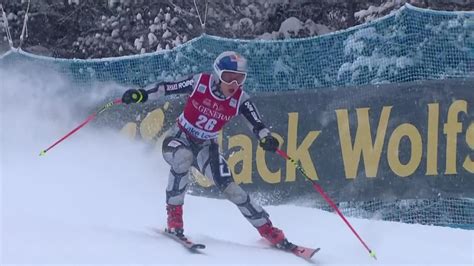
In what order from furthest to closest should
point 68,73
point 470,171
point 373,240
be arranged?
point 68,73, point 470,171, point 373,240

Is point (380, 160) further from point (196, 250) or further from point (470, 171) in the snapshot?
point (196, 250)

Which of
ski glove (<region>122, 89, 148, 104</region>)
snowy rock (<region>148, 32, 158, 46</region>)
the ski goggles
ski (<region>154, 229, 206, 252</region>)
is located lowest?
ski (<region>154, 229, 206, 252</region>)

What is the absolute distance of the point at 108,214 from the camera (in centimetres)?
642

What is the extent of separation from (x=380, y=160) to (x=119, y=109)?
8.58 ft

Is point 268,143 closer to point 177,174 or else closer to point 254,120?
point 254,120

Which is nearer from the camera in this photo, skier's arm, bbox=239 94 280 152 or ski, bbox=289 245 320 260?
ski, bbox=289 245 320 260

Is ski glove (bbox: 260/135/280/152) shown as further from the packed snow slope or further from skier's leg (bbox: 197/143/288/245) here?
the packed snow slope

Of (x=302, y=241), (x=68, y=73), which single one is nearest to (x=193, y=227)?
(x=302, y=241)

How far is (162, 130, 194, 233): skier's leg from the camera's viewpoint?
557cm

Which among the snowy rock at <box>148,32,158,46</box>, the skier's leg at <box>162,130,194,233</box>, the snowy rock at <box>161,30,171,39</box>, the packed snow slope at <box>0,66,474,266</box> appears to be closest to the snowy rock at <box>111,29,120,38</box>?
the snowy rock at <box>148,32,158,46</box>

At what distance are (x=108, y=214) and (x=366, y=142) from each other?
2278 mm

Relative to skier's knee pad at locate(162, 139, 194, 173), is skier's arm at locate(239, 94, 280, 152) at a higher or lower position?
higher

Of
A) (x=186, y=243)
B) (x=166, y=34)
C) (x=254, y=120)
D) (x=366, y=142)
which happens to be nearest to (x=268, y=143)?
(x=254, y=120)

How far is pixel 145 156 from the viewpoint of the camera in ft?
25.5
